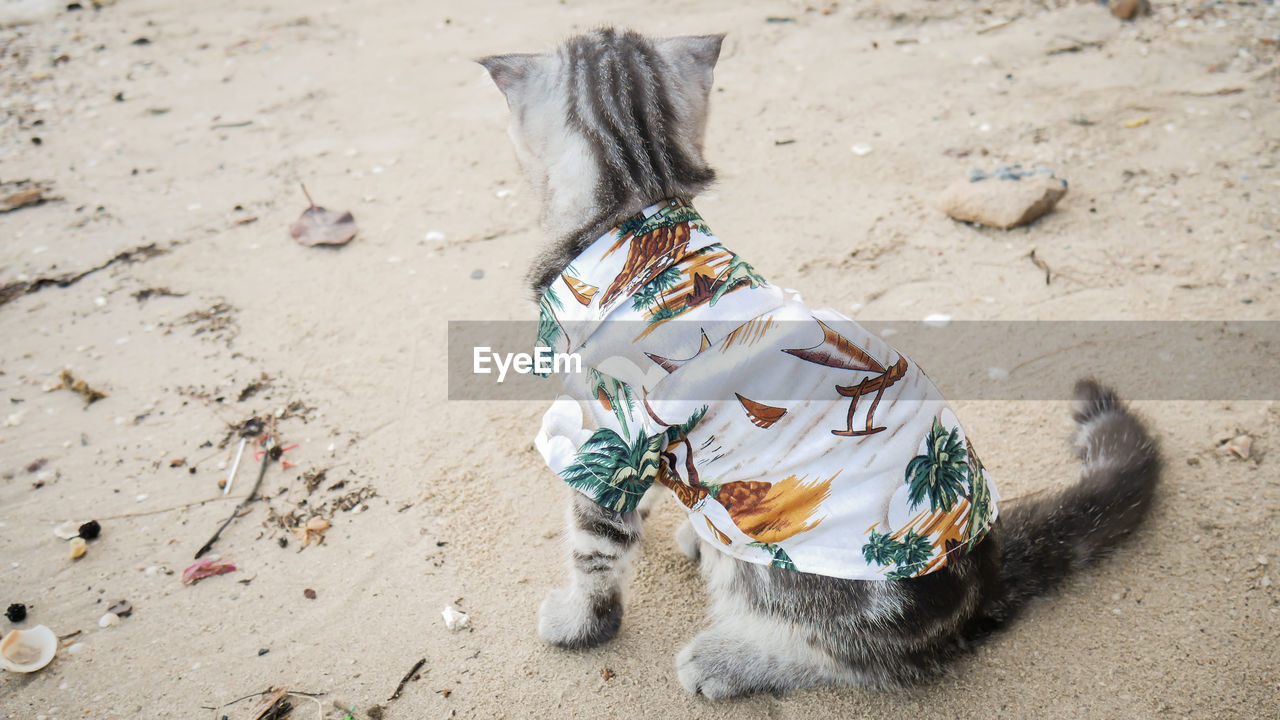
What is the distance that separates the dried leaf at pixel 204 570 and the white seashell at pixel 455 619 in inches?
34.6

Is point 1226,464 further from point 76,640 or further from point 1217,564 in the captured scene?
point 76,640

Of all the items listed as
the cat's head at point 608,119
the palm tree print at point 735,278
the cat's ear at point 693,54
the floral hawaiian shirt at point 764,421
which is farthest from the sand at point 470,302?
the cat's ear at point 693,54

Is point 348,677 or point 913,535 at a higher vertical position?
point 913,535

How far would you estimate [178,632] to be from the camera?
2.55 metres

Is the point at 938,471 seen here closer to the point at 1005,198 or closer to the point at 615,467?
the point at 615,467

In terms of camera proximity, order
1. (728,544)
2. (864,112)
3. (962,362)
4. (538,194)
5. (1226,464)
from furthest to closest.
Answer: (864,112), (962,362), (1226,464), (538,194), (728,544)

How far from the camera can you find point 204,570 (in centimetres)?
274

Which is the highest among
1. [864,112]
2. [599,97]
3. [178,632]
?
[599,97]

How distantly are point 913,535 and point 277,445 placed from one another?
8.64 feet

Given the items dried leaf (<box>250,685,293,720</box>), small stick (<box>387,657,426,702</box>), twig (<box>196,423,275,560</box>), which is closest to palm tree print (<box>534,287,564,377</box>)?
small stick (<box>387,657,426,702</box>)

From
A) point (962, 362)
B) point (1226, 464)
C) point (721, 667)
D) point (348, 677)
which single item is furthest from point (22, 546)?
point (1226, 464)

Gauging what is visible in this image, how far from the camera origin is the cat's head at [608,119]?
2131 mm

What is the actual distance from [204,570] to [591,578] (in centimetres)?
153

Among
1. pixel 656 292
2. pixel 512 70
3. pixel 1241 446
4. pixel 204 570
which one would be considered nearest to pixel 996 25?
pixel 1241 446
